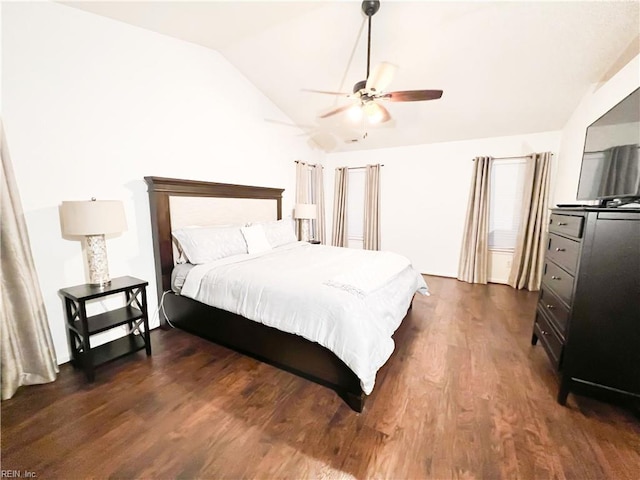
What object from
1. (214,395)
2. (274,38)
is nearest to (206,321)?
(214,395)

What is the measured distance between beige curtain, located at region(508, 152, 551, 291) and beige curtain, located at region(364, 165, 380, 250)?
2238 mm

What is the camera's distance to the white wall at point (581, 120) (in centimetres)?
224

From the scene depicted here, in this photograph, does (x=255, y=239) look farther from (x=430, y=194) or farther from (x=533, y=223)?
(x=533, y=223)

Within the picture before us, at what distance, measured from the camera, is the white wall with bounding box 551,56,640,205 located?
2240 millimetres

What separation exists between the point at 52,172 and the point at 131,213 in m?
0.61

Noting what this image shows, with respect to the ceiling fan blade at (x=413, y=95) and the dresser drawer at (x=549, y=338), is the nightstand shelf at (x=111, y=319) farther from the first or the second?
the dresser drawer at (x=549, y=338)

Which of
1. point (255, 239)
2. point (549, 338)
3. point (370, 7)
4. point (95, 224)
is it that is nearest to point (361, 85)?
point (370, 7)

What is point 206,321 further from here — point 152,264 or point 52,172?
point 52,172

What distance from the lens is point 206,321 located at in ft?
7.71

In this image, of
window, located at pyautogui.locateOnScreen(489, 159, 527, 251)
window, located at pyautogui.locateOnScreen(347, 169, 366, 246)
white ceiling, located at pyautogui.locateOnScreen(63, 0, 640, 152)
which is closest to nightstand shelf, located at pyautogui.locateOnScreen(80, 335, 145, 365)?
white ceiling, located at pyautogui.locateOnScreen(63, 0, 640, 152)

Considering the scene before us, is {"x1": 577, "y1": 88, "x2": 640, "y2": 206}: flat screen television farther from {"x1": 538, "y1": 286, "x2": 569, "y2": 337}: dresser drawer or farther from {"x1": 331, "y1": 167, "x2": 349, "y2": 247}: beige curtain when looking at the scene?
{"x1": 331, "y1": 167, "x2": 349, "y2": 247}: beige curtain

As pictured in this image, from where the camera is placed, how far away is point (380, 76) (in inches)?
79.5

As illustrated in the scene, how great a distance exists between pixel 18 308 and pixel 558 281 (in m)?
3.70

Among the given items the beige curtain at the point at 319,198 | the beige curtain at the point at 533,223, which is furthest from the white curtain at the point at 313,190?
the beige curtain at the point at 533,223
